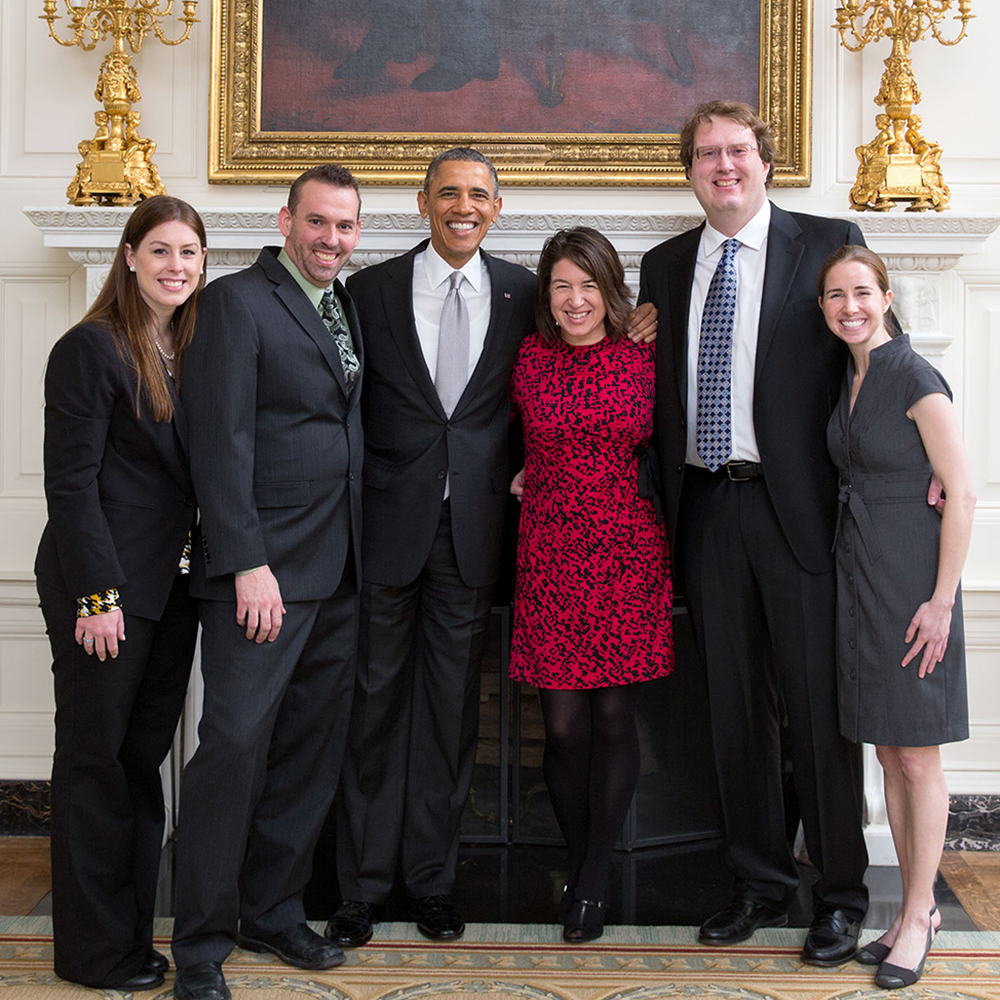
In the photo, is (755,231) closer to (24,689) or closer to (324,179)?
(324,179)

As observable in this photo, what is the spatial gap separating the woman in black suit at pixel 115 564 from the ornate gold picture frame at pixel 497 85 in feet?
3.47

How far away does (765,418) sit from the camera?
2.41m

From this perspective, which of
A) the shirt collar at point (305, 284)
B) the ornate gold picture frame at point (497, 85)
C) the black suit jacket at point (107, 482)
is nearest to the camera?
the black suit jacket at point (107, 482)

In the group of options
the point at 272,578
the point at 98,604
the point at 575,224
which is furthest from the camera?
the point at 575,224

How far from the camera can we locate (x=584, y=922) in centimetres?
250

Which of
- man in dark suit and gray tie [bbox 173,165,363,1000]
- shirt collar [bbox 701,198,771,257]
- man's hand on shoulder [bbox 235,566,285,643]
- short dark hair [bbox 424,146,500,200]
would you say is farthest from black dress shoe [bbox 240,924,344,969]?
shirt collar [bbox 701,198,771,257]

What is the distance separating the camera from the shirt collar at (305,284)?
2.35 m

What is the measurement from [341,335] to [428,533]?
487 millimetres

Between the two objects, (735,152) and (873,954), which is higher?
(735,152)

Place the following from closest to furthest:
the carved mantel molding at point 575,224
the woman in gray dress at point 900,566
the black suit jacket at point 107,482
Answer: the black suit jacket at point 107,482, the woman in gray dress at point 900,566, the carved mantel molding at point 575,224

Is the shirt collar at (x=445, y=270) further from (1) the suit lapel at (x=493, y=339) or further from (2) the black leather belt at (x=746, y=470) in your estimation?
(2) the black leather belt at (x=746, y=470)

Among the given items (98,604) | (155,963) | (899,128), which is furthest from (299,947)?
(899,128)

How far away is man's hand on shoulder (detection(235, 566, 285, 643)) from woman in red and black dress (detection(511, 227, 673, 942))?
59 centimetres

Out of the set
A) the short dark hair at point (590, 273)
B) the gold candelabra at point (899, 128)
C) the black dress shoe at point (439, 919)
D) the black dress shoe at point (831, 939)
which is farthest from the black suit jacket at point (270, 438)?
the gold candelabra at point (899, 128)
